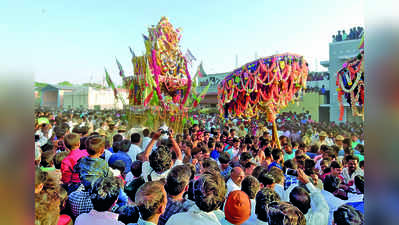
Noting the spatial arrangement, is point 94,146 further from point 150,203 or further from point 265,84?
point 265,84

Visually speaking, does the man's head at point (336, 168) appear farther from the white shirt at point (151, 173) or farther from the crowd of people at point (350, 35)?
the crowd of people at point (350, 35)

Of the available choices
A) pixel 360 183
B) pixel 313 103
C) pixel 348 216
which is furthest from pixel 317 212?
pixel 313 103

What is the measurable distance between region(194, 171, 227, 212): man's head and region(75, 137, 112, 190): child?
928mm

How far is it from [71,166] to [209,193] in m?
1.77

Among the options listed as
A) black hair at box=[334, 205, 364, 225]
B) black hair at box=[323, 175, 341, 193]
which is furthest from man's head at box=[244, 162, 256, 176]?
black hair at box=[334, 205, 364, 225]

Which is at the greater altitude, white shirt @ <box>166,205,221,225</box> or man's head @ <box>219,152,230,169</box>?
man's head @ <box>219,152,230,169</box>

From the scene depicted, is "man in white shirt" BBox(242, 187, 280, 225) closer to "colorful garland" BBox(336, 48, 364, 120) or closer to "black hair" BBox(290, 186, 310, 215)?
"black hair" BBox(290, 186, 310, 215)

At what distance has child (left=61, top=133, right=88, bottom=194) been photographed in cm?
246

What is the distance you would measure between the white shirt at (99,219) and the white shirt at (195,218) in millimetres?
372

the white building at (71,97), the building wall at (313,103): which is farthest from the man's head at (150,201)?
the white building at (71,97)

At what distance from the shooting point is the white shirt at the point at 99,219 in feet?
5.36
